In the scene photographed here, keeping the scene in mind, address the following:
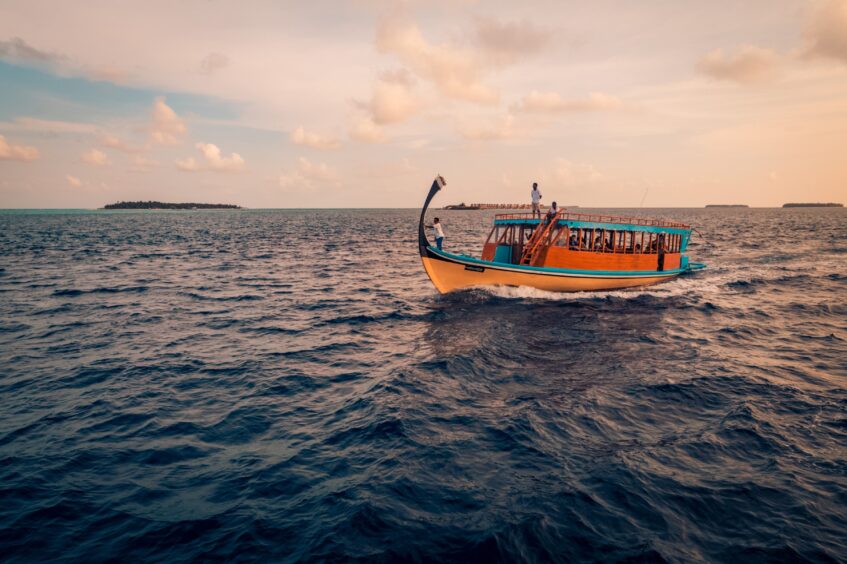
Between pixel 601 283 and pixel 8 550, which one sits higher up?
pixel 601 283

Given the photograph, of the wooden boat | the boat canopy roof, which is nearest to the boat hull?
the wooden boat

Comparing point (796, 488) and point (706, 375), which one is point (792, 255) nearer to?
point (706, 375)

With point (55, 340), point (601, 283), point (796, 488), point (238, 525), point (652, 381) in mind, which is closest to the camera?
point (238, 525)

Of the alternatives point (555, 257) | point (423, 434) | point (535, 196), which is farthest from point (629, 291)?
point (423, 434)

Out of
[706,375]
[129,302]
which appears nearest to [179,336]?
[129,302]

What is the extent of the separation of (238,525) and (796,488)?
8871mm

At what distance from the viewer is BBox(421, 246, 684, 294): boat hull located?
20.3 meters

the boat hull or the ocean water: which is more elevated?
the boat hull

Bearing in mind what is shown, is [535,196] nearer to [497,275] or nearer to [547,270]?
[547,270]

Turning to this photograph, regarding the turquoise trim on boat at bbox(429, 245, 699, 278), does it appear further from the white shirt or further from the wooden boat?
the white shirt

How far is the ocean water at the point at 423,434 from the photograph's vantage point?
6051 mm

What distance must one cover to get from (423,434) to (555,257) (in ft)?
49.8

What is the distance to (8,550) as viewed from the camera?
228 inches

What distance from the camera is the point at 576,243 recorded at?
22.2m
